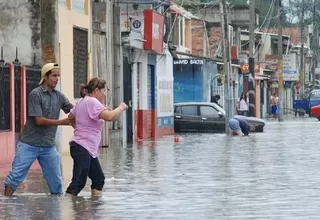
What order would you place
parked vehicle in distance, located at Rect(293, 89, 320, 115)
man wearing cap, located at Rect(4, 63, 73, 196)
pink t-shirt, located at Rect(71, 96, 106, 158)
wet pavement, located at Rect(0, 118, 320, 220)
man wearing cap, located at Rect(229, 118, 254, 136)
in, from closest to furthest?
wet pavement, located at Rect(0, 118, 320, 220)
man wearing cap, located at Rect(4, 63, 73, 196)
pink t-shirt, located at Rect(71, 96, 106, 158)
man wearing cap, located at Rect(229, 118, 254, 136)
parked vehicle in distance, located at Rect(293, 89, 320, 115)

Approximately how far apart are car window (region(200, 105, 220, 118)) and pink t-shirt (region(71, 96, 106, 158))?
2984 centimetres

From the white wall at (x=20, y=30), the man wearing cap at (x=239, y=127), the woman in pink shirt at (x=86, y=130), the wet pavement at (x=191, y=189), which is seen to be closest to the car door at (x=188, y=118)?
the man wearing cap at (x=239, y=127)

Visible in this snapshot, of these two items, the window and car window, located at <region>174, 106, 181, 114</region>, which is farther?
car window, located at <region>174, 106, 181, 114</region>

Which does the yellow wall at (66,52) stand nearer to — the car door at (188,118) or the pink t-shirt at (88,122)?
the pink t-shirt at (88,122)

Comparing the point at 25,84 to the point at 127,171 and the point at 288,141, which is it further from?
the point at 288,141

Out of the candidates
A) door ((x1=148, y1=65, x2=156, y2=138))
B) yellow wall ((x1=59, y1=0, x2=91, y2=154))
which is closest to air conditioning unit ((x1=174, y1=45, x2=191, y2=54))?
door ((x1=148, y1=65, x2=156, y2=138))

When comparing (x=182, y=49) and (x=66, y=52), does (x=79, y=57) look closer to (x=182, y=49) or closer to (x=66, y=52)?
(x=66, y=52)

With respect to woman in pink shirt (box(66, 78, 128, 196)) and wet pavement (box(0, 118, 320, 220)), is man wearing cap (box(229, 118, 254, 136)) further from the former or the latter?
woman in pink shirt (box(66, 78, 128, 196))

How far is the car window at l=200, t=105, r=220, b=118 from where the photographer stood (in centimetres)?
4431

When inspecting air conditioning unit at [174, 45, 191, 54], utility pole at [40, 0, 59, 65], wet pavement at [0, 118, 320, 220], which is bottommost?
wet pavement at [0, 118, 320, 220]

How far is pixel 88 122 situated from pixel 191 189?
2598 mm

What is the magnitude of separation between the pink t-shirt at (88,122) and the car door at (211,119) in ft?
98.1

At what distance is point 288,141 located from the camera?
3362 cm

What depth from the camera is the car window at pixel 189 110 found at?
146 feet
